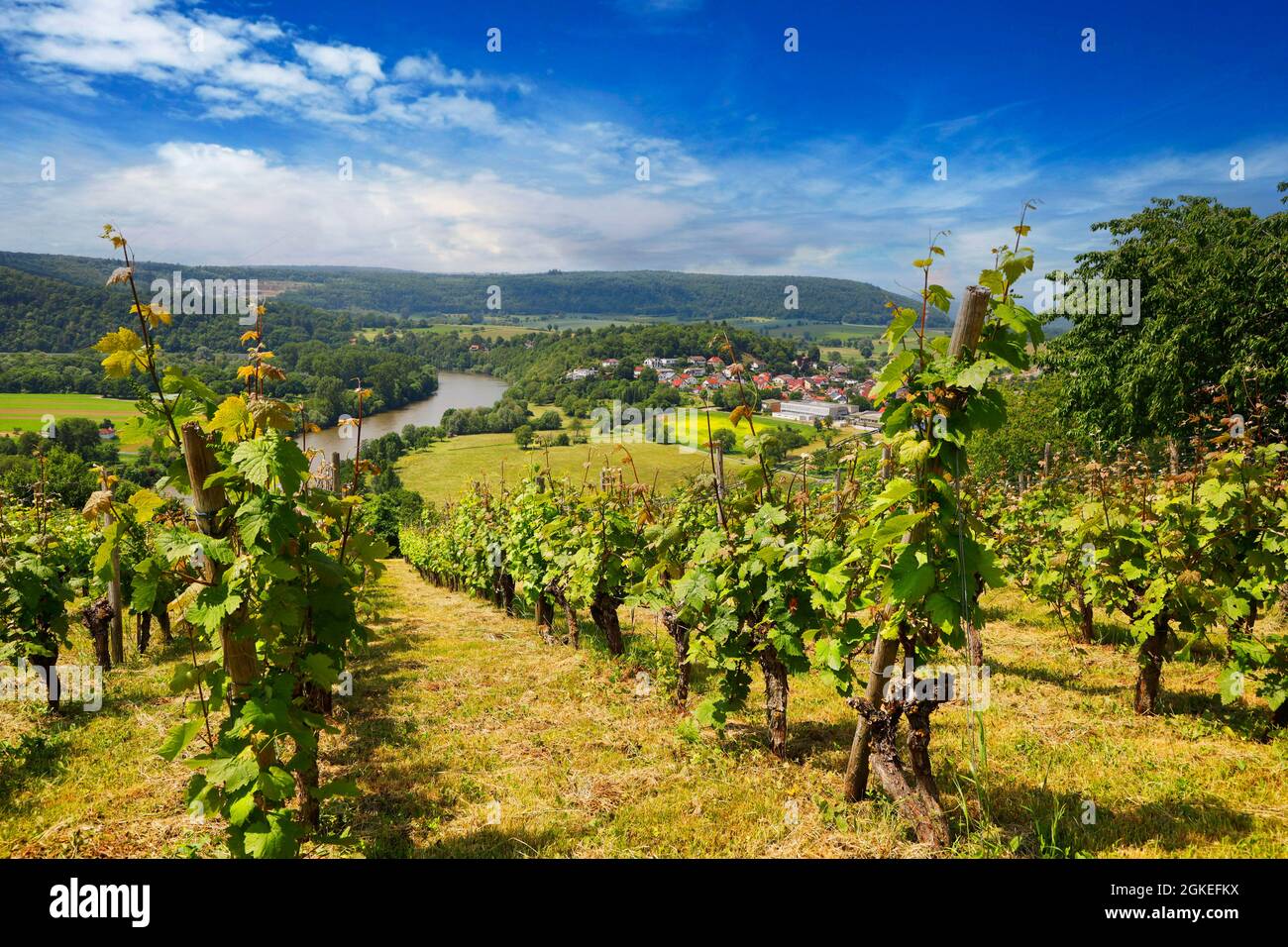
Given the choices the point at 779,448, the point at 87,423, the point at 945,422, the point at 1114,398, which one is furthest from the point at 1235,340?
the point at 87,423

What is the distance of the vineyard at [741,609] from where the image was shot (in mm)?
3504

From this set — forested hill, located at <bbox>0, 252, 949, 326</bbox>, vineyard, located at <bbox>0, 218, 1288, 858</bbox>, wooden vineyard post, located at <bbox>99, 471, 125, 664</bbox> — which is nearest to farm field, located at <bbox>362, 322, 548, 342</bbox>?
forested hill, located at <bbox>0, 252, 949, 326</bbox>

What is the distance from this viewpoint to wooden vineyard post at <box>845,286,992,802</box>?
138 inches

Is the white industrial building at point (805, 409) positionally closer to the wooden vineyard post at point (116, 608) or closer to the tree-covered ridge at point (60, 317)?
the wooden vineyard post at point (116, 608)

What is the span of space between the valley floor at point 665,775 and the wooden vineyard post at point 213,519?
148 centimetres

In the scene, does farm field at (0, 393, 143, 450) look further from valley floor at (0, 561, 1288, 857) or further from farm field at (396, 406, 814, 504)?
valley floor at (0, 561, 1288, 857)

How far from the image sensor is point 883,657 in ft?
13.5

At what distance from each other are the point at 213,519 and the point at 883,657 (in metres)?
3.99
